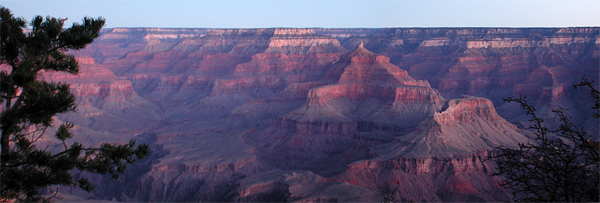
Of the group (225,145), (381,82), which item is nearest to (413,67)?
(381,82)

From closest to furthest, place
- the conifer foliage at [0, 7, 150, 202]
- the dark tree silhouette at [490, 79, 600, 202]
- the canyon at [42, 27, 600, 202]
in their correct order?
the dark tree silhouette at [490, 79, 600, 202], the conifer foliage at [0, 7, 150, 202], the canyon at [42, 27, 600, 202]

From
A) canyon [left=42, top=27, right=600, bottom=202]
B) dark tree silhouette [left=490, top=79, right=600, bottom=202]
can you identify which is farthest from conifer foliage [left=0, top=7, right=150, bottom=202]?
dark tree silhouette [left=490, top=79, right=600, bottom=202]

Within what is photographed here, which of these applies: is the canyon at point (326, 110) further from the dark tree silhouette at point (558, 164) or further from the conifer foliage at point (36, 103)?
the conifer foliage at point (36, 103)

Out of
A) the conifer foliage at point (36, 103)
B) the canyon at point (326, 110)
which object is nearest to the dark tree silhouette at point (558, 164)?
the canyon at point (326, 110)

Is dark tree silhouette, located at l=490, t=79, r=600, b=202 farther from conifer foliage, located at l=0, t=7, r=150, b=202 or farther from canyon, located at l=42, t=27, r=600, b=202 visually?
conifer foliage, located at l=0, t=7, r=150, b=202

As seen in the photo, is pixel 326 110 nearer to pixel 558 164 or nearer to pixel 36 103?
pixel 36 103

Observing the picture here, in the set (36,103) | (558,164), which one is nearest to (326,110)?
(36,103)
